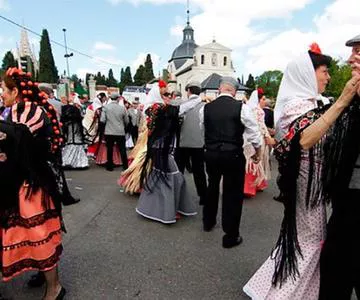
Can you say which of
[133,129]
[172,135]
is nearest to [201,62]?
[133,129]

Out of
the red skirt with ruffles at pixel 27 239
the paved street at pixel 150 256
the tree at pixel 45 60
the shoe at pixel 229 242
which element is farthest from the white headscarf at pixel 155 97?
the tree at pixel 45 60

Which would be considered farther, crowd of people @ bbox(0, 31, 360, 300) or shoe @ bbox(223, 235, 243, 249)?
shoe @ bbox(223, 235, 243, 249)

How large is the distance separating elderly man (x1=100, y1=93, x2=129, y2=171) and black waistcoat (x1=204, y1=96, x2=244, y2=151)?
4393 millimetres

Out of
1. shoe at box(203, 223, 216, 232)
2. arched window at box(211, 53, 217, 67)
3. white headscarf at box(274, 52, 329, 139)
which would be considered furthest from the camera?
arched window at box(211, 53, 217, 67)

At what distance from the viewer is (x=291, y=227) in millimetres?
2086

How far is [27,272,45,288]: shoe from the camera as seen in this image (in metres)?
2.77

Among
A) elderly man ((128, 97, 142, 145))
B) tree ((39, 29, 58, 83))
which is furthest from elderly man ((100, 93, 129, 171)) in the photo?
tree ((39, 29, 58, 83))

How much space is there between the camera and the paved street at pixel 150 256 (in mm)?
2748

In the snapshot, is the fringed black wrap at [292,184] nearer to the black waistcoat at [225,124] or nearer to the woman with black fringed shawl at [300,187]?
the woman with black fringed shawl at [300,187]

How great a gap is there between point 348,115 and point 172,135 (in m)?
Result: 2.96

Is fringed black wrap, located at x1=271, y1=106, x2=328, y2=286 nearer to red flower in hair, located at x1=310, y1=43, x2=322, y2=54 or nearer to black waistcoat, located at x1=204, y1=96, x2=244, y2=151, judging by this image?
red flower in hair, located at x1=310, y1=43, x2=322, y2=54

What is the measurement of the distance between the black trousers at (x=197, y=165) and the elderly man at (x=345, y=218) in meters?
3.31

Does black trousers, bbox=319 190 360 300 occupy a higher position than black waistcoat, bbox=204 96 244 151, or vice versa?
black waistcoat, bbox=204 96 244 151

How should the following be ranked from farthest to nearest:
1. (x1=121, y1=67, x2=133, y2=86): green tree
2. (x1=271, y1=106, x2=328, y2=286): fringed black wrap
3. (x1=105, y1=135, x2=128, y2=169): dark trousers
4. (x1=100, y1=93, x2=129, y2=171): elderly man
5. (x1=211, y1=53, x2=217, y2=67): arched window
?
(x1=121, y1=67, x2=133, y2=86): green tree < (x1=211, y1=53, x2=217, y2=67): arched window < (x1=105, y1=135, x2=128, y2=169): dark trousers < (x1=100, y1=93, x2=129, y2=171): elderly man < (x1=271, y1=106, x2=328, y2=286): fringed black wrap
